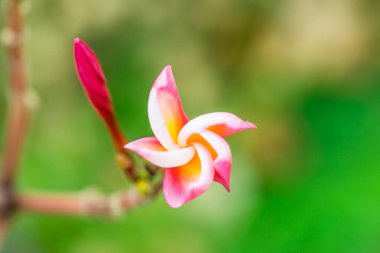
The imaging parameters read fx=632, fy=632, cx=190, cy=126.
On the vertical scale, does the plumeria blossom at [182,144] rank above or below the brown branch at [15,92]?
above

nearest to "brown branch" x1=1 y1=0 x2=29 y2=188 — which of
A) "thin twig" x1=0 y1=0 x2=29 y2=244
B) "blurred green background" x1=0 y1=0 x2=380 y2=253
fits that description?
"thin twig" x1=0 y1=0 x2=29 y2=244

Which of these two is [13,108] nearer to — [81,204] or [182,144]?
[81,204]

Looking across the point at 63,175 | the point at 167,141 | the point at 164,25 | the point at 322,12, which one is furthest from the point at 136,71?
Answer: the point at 167,141

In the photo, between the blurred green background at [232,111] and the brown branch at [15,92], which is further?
the blurred green background at [232,111]

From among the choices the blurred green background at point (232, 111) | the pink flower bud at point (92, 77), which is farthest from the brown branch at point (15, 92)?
the blurred green background at point (232, 111)

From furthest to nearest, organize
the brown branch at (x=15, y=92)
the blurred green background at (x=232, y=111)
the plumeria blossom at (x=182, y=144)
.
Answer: the blurred green background at (x=232, y=111)
the brown branch at (x=15, y=92)
the plumeria blossom at (x=182, y=144)

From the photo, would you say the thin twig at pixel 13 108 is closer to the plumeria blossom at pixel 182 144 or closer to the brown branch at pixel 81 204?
the brown branch at pixel 81 204

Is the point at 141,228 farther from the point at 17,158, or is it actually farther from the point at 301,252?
the point at 17,158

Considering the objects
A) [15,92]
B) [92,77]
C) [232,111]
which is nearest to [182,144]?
[92,77]
